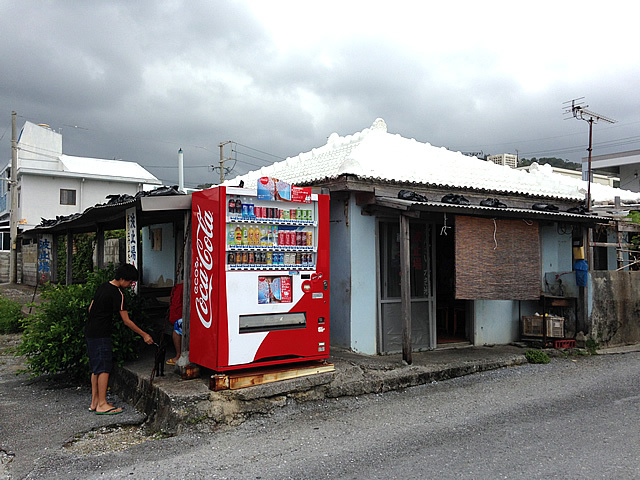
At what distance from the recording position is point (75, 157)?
3278 centimetres

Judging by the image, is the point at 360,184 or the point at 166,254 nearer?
the point at 360,184

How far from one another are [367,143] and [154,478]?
722cm

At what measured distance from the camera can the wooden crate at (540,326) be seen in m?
9.73

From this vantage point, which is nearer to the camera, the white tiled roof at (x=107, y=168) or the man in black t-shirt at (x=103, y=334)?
the man in black t-shirt at (x=103, y=334)

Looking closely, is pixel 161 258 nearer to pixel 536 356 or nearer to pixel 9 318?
pixel 9 318

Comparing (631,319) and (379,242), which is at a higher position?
(379,242)

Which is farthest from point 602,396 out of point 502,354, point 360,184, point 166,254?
point 166,254

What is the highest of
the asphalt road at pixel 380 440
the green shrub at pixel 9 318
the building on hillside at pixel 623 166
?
the building on hillside at pixel 623 166

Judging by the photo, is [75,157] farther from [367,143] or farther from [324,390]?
[324,390]

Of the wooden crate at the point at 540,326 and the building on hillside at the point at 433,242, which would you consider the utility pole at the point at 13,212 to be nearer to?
the building on hillside at the point at 433,242

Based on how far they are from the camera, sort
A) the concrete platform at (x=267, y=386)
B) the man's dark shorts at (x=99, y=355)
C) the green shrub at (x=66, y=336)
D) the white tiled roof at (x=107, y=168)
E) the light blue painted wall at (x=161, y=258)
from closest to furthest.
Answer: the concrete platform at (x=267, y=386) → the man's dark shorts at (x=99, y=355) → the green shrub at (x=66, y=336) → the light blue painted wall at (x=161, y=258) → the white tiled roof at (x=107, y=168)

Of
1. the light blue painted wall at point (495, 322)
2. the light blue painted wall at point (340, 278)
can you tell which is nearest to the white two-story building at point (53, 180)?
the light blue painted wall at point (340, 278)

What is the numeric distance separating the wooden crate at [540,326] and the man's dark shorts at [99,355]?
752cm

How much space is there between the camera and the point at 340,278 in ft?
28.0
